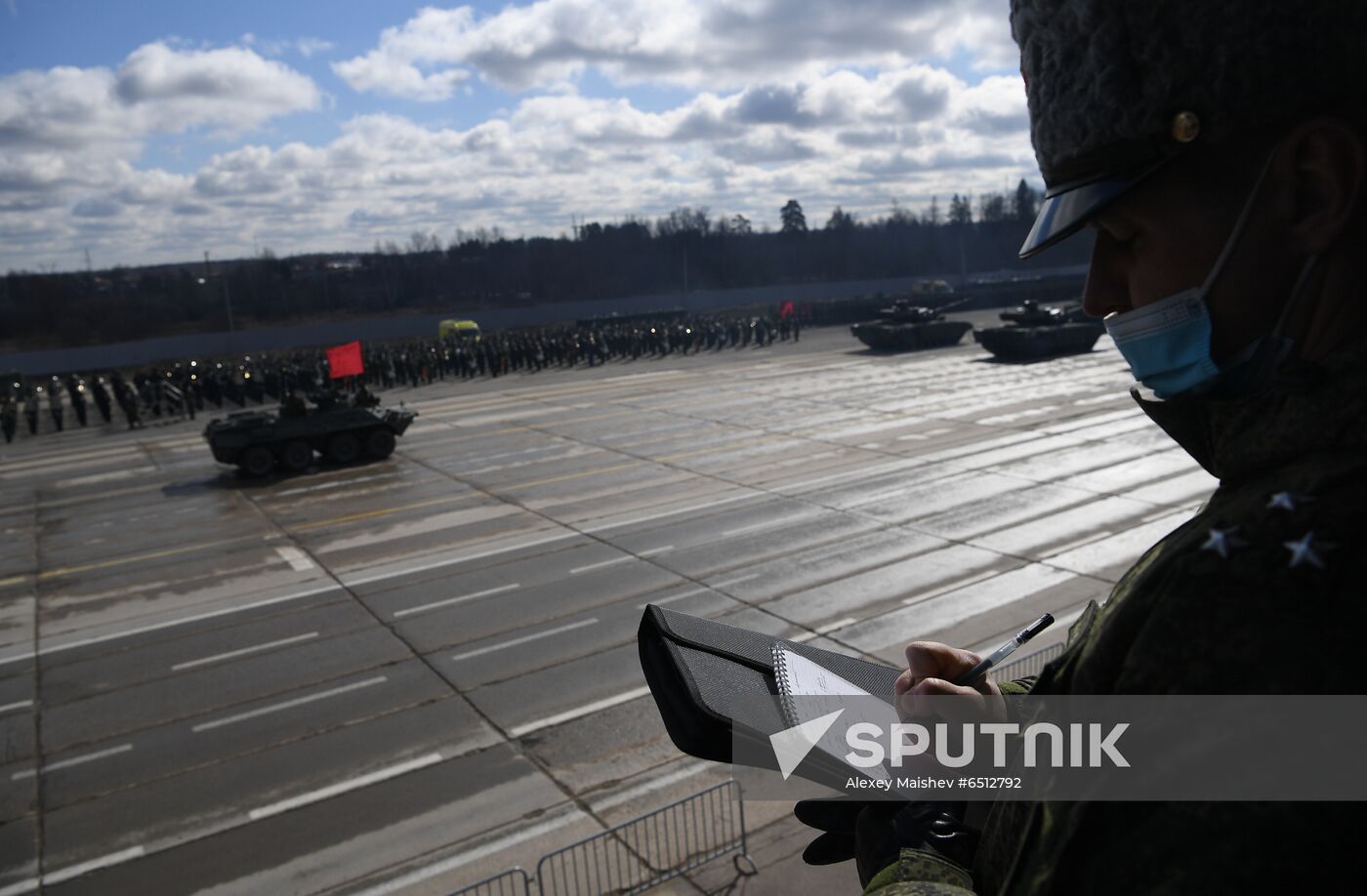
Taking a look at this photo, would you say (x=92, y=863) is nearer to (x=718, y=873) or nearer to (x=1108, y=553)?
(x=718, y=873)

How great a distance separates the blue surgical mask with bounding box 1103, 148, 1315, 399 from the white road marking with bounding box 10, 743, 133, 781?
1131 cm

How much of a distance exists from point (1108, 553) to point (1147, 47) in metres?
14.8

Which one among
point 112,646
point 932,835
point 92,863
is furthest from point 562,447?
point 932,835

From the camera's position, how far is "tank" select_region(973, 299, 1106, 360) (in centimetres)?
4050

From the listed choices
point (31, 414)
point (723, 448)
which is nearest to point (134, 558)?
point (723, 448)

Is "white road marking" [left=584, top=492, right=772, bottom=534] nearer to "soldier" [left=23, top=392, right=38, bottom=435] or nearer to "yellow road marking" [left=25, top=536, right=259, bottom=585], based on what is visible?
"yellow road marking" [left=25, top=536, right=259, bottom=585]

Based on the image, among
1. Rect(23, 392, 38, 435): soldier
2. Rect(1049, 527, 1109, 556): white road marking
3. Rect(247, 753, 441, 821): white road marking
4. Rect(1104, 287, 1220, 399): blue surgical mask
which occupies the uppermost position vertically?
Rect(1104, 287, 1220, 399): blue surgical mask

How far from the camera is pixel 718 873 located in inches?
297

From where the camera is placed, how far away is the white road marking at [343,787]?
876 cm

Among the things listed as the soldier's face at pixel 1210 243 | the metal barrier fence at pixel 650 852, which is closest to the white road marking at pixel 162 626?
the metal barrier fence at pixel 650 852

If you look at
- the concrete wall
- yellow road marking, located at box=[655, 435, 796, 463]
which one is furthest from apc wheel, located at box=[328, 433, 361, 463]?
the concrete wall

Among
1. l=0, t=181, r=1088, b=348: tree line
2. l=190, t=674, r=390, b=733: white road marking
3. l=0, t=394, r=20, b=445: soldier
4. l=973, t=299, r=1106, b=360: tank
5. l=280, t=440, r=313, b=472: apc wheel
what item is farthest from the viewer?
l=0, t=181, r=1088, b=348: tree line

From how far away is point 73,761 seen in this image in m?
9.99

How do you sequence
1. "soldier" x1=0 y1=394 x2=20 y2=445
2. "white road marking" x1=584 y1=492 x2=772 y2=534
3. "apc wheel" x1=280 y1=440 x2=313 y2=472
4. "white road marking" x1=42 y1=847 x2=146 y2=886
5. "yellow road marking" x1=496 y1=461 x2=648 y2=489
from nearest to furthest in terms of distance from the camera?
"white road marking" x1=42 y1=847 x2=146 y2=886 < "white road marking" x1=584 y1=492 x2=772 y2=534 < "yellow road marking" x1=496 y1=461 x2=648 y2=489 < "apc wheel" x1=280 y1=440 x2=313 y2=472 < "soldier" x1=0 y1=394 x2=20 y2=445
